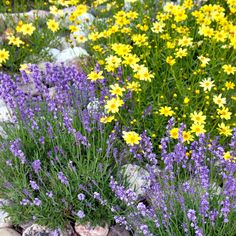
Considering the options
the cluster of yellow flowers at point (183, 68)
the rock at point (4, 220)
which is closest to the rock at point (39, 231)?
the rock at point (4, 220)

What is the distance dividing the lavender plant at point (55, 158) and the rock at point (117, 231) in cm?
7

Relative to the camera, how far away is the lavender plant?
303cm

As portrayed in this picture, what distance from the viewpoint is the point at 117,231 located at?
10.0 ft

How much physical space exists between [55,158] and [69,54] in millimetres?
1623

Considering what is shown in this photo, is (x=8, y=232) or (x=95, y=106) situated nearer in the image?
(x=8, y=232)

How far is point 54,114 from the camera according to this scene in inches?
132

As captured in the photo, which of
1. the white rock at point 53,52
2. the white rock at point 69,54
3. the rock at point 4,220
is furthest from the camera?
the white rock at point 53,52

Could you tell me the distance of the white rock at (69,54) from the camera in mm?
4508

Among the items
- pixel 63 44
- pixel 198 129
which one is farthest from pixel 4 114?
pixel 198 129

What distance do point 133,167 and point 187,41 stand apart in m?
1.29

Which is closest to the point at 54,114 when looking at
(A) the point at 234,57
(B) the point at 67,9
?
(A) the point at 234,57

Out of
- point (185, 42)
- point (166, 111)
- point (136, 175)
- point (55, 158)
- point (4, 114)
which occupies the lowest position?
point (136, 175)

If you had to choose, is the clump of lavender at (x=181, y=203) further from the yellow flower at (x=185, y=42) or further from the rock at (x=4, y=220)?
the yellow flower at (x=185, y=42)

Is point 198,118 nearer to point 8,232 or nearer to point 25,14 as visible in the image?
point 8,232
